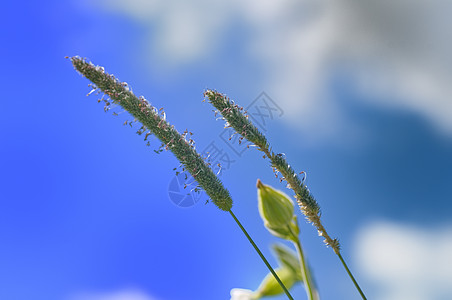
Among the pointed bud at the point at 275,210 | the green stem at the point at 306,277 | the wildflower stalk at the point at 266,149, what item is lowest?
the green stem at the point at 306,277

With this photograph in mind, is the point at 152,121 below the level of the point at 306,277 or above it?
above

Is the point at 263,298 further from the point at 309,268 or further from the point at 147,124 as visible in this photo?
the point at 147,124

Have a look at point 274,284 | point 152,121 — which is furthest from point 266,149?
point 274,284

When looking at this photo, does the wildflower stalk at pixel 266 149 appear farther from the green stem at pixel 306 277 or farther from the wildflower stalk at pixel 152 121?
the green stem at pixel 306 277

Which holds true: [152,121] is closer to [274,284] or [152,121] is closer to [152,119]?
[152,119]

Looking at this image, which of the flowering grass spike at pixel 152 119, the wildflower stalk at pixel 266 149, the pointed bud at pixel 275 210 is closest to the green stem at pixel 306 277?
the pointed bud at pixel 275 210
